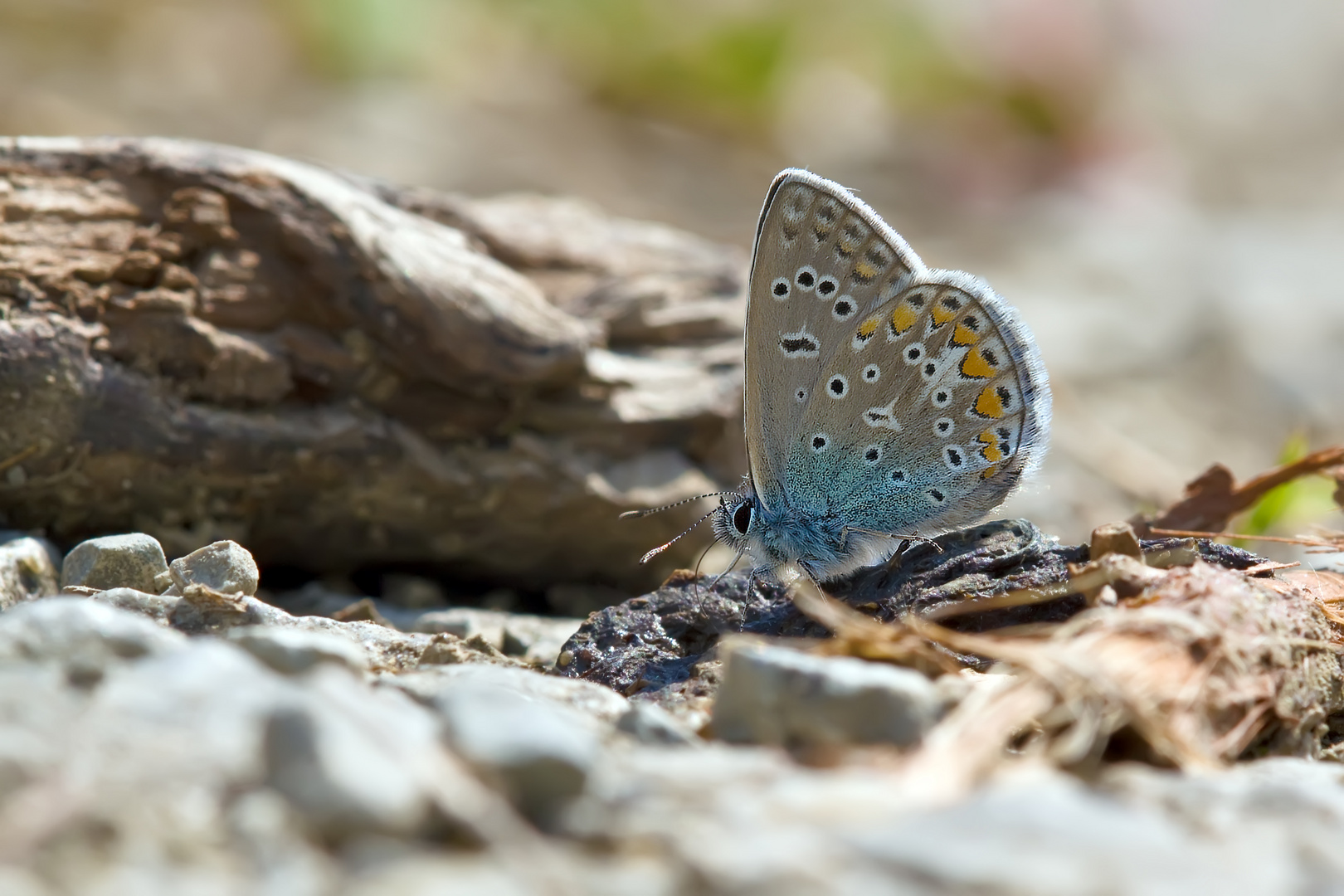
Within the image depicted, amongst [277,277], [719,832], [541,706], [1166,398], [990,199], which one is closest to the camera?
[719,832]

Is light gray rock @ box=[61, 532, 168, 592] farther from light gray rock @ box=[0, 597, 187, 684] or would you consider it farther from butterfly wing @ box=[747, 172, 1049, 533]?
butterfly wing @ box=[747, 172, 1049, 533]

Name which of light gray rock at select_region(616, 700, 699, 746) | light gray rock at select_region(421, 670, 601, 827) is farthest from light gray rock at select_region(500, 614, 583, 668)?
light gray rock at select_region(421, 670, 601, 827)

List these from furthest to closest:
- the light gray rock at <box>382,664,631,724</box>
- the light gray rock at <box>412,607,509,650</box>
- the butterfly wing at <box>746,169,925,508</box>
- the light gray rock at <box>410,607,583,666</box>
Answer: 1. the light gray rock at <box>412,607,509,650</box>
2. the light gray rock at <box>410,607,583,666</box>
3. the butterfly wing at <box>746,169,925,508</box>
4. the light gray rock at <box>382,664,631,724</box>

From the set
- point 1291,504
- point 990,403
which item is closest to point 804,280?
point 990,403

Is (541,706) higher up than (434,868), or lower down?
higher up

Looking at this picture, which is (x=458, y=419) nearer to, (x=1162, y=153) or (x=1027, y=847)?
(x=1027, y=847)

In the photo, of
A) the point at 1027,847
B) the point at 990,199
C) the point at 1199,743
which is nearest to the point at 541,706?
the point at 1027,847

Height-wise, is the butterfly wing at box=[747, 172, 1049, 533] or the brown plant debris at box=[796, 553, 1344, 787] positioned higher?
the butterfly wing at box=[747, 172, 1049, 533]
